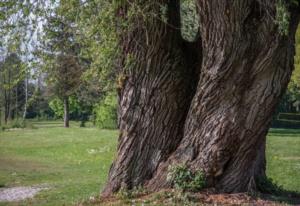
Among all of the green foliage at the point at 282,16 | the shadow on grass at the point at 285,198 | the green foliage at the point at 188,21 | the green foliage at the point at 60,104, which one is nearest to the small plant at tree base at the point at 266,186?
the shadow on grass at the point at 285,198

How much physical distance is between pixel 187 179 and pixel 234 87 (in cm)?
167

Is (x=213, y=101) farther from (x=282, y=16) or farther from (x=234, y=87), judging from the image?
(x=282, y=16)

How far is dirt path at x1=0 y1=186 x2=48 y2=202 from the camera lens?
16266mm

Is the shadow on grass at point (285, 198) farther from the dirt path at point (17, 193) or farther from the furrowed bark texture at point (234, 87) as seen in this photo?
the dirt path at point (17, 193)

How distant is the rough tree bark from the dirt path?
6.96 metres

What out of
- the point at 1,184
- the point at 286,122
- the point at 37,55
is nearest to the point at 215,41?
the point at 37,55

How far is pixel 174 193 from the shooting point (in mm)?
9109

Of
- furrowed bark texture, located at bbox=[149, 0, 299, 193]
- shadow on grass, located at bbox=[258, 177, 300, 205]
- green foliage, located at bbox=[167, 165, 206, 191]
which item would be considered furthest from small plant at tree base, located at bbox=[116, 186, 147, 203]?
shadow on grass, located at bbox=[258, 177, 300, 205]

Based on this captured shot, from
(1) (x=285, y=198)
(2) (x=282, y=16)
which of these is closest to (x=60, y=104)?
(1) (x=285, y=198)

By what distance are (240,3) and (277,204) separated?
3.22 meters

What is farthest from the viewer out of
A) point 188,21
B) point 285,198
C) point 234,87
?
point 188,21

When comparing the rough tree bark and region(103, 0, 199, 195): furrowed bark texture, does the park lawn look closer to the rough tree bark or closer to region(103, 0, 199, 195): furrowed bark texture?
region(103, 0, 199, 195): furrowed bark texture

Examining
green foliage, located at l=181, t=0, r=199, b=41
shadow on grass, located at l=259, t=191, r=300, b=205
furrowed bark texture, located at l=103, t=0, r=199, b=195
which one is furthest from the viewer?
green foliage, located at l=181, t=0, r=199, b=41

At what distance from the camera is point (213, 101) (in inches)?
358
